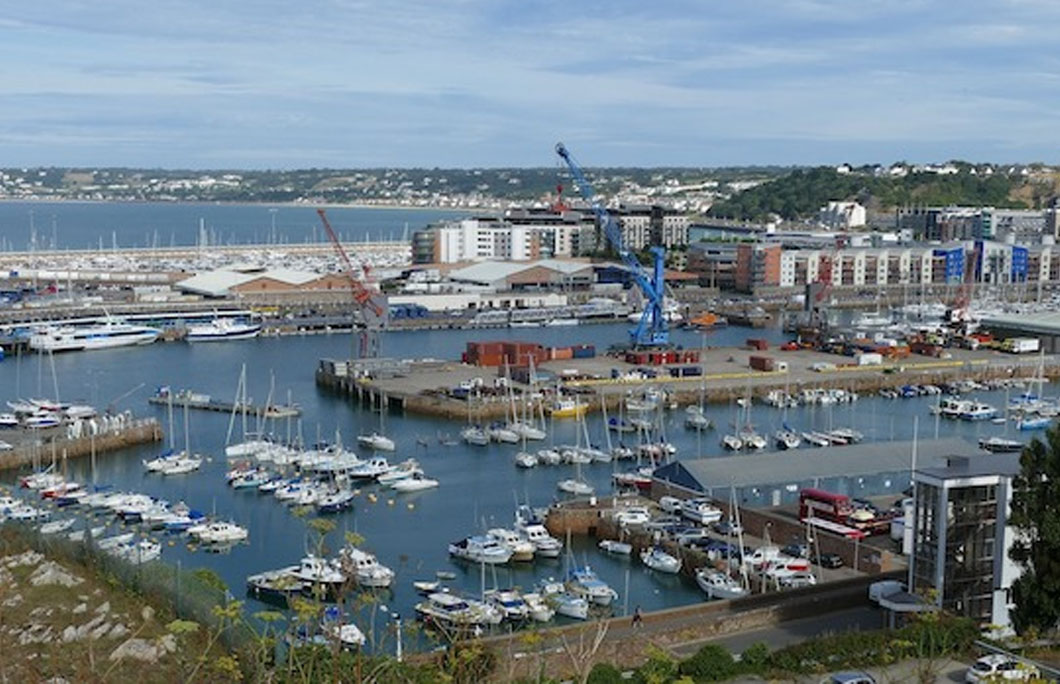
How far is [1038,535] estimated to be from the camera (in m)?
4.06

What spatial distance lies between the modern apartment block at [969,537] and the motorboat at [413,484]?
3.74 metres

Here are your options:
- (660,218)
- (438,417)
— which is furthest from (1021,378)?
(660,218)

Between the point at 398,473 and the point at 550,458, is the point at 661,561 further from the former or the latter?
the point at 550,458

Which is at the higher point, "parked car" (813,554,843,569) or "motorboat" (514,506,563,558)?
"parked car" (813,554,843,569)

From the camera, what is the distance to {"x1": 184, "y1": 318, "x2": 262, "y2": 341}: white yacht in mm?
14227

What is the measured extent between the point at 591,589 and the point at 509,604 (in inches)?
17.9

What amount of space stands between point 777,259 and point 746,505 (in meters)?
13.5

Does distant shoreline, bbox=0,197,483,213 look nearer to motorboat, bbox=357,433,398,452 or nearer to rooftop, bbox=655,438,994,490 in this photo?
motorboat, bbox=357,433,398,452

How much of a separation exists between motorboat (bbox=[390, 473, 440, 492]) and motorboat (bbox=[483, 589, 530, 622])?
225 centimetres

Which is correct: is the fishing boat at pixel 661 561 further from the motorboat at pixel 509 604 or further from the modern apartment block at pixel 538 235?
the modern apartment block at pixel 538 235

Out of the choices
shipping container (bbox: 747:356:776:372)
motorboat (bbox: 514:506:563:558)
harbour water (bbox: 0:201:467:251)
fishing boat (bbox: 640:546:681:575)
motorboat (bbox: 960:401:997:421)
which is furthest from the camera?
harbour water (bbox: 0:201:467:251)

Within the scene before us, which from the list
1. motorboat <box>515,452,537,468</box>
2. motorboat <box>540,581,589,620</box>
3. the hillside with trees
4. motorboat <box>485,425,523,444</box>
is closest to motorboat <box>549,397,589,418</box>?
motorboat <box>485,425,523,444</box>

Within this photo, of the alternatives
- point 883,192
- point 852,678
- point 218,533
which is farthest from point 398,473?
point 883,192

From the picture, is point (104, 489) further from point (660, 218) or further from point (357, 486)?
point (660, 218)
